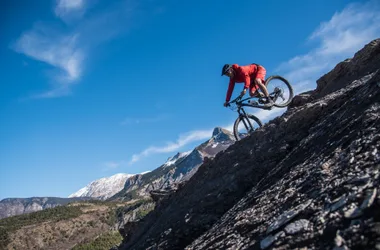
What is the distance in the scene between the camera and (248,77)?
48.2 ft

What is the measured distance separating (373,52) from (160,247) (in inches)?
473

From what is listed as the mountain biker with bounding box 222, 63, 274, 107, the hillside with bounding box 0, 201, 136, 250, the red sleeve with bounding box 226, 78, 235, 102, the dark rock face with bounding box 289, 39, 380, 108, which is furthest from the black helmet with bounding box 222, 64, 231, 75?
the hillside with bounding box 0, 201, 136, 250

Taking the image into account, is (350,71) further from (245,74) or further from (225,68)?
(225,68)

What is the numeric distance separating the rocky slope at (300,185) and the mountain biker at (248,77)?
7.06 feet

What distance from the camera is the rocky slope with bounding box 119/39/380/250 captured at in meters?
4.60

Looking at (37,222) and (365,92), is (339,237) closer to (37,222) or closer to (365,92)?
(365,92)

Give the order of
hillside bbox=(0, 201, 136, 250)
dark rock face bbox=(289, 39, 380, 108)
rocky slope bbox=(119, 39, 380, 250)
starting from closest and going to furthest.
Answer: rocky slope bbox=(119, 39, 380, 250) → dark rock face bbox=(289, 39, 380, 108) → hillside bbox=(0, 201, 136, 250)

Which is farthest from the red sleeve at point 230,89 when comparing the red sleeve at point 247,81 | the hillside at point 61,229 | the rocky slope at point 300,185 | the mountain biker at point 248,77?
the hillside at point 61,229

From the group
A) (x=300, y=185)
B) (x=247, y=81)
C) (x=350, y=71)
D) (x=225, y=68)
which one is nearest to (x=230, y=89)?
(x=247, y=81)

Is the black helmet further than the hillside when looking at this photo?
No

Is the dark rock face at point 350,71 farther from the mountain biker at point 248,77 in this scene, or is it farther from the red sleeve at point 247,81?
the red sleeve at point 247,81

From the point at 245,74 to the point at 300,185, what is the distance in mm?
8895

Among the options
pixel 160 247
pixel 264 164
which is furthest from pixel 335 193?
pixel 160 247

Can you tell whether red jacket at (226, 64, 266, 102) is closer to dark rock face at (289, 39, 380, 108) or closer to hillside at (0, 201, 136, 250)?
dark rock face at (289, 39, 380, 108)
